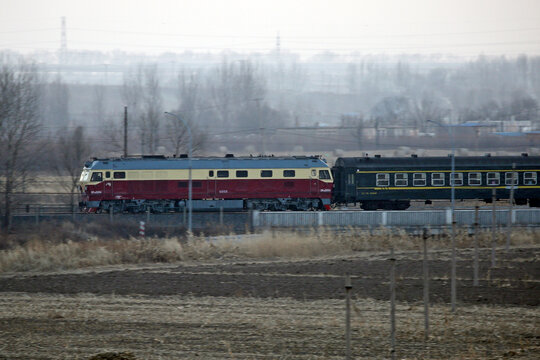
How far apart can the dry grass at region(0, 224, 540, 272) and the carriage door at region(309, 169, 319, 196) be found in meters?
13.2

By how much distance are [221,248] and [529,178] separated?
28019 millimetres

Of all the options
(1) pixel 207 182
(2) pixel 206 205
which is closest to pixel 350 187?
(1) pixel 207 182

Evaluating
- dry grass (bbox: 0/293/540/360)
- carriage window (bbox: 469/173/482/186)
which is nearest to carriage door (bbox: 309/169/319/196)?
carriage window (bbox: 469/173/482/186)

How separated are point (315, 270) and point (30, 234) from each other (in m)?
20.4

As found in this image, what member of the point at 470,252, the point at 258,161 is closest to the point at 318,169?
the point at 258,161

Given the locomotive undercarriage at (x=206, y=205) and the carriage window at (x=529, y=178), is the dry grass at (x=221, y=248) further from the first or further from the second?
the carriage window at (x=529, y=178)

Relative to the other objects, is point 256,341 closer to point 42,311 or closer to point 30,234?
point 42,311

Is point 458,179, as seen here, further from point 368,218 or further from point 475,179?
point 368,218

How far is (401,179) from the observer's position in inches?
1901

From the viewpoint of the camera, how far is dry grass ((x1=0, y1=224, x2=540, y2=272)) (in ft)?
92.0

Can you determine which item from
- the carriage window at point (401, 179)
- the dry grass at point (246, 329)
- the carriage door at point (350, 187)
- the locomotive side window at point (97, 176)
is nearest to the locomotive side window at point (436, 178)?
the carriage window at point (401, 179)

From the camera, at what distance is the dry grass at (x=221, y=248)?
92.0 feet

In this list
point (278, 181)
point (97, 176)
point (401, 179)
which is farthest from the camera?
point (278, 181)

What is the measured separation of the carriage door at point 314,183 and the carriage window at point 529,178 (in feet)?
49.9
